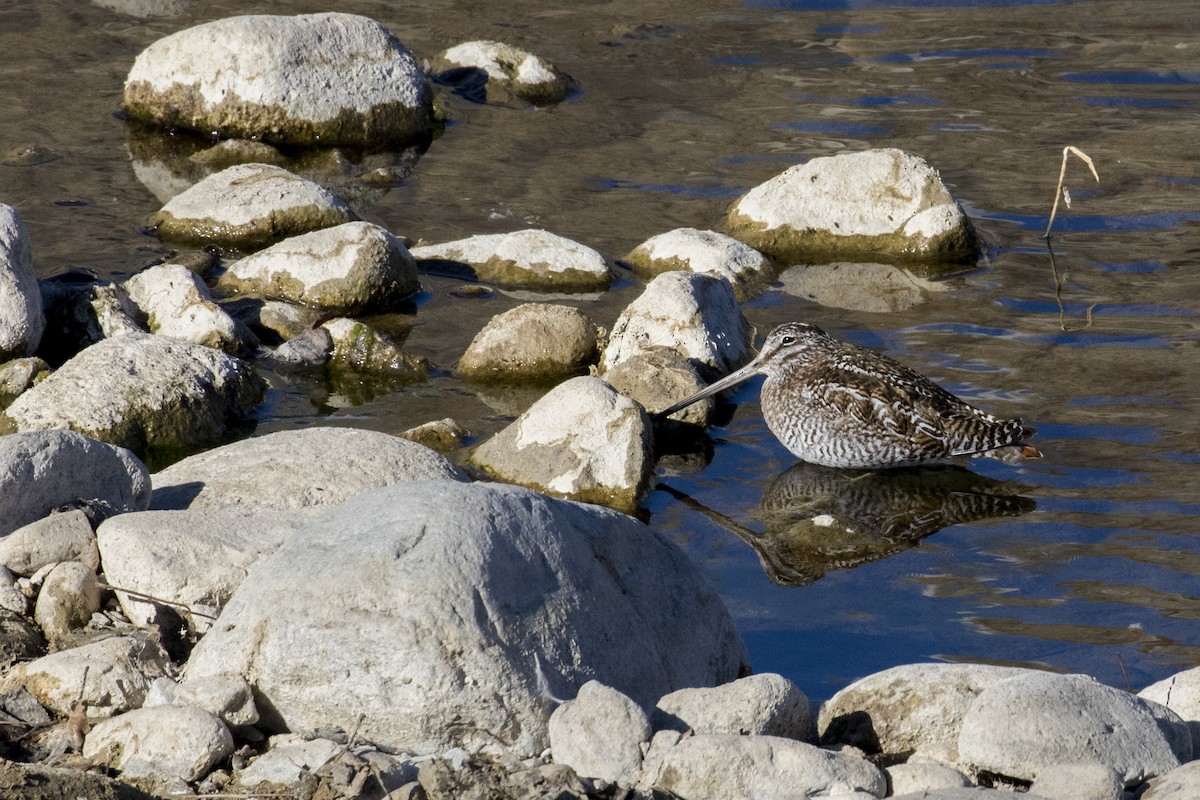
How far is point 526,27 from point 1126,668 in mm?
13801

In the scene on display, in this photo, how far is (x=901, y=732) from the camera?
5508mm

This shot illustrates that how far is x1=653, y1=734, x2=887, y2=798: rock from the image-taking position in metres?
4.71

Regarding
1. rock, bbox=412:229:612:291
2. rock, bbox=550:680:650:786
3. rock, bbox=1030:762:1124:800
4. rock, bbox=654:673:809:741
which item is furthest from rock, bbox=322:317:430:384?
rock, bbox=1030:762:1124:800

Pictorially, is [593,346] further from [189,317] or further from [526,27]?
[526,27]

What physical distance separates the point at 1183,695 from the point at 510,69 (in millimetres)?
12340

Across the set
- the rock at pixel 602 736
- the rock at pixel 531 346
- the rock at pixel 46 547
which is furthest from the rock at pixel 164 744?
the rock at pixel 531 346

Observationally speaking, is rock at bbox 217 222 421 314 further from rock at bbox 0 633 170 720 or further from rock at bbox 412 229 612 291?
rock at bbox 0 633 170 720

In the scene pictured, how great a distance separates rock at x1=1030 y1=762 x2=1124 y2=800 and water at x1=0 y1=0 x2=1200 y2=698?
1883 millimetres

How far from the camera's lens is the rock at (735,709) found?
5074 mm

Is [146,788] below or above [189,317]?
above

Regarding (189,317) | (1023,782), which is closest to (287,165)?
(189,317)

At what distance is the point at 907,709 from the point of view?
554 centimetres

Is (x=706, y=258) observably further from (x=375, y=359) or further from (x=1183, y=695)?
(x=1183, y=695)

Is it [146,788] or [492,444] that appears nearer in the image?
[146,788]
